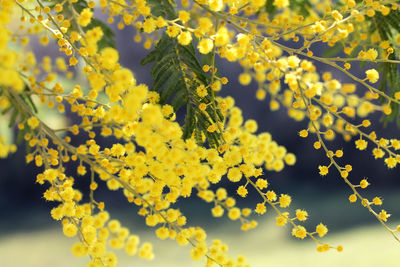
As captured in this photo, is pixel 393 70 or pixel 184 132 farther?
pixel 393 70

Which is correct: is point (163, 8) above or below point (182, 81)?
above

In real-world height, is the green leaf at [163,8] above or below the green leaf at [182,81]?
above

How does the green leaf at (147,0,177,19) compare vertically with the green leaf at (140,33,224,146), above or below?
above

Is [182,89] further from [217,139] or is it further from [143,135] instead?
[143,135]

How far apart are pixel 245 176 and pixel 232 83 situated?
1.70 meters

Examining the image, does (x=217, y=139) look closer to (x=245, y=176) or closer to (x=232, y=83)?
(x=245, y=176)

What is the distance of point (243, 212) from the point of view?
80cm

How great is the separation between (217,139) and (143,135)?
9.1 inches

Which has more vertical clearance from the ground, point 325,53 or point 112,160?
point 325,53

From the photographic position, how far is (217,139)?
743 mm

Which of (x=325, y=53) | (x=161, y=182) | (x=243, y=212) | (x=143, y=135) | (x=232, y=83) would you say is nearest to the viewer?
(x=143, y=135)

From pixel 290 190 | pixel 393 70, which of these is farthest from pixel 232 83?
pixel 393 70

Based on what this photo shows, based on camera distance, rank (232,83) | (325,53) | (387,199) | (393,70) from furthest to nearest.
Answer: (232,83), (387,199), (325,53), (393,70)

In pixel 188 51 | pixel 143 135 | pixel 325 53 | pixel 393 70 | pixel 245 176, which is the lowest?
pixel 143 135
